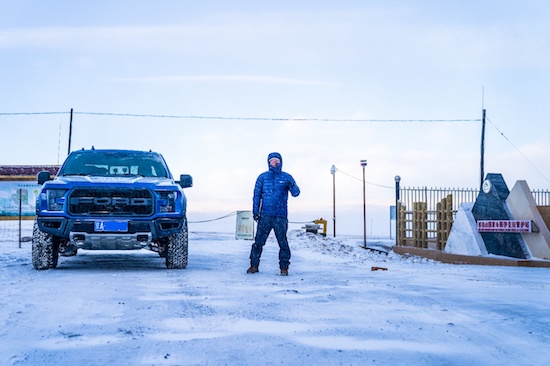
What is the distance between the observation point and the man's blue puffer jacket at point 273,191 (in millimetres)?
8938

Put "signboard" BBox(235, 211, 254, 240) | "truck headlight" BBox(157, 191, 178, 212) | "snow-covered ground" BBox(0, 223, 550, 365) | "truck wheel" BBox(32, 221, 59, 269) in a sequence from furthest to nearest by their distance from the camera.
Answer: "signboard" BBox(235, 211, 254, 240)
"truck wheel" BBox(32, 221, 59, 269)
"truck headlight" BBox(157, 191, 178, 212)
"snow-covered ground" BBox(0, 223, 550, 365)

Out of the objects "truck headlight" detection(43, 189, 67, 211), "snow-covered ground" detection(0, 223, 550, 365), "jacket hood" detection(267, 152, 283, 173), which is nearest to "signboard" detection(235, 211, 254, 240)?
"jacket hood" detection(267, 152, 283, 173)

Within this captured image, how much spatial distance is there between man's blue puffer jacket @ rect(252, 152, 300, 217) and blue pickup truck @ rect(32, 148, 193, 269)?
125cm

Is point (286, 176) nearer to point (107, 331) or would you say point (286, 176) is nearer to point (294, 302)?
point (294, 302)

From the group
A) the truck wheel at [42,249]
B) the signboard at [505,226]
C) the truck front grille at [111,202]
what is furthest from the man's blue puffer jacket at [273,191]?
the signboard at [505,226]

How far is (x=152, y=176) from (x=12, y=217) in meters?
35.2

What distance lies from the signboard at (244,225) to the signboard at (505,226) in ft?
35.3

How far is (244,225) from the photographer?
24.8 metres

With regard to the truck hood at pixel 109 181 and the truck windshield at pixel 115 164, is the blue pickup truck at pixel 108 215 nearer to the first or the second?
the truck hood at pixel 109 181

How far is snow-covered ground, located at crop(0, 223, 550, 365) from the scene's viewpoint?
11.7 ft

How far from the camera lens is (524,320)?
484 centimetres

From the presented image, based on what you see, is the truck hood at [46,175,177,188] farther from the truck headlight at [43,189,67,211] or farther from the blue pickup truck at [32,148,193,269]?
the truck headlight at [43,189,67,211]

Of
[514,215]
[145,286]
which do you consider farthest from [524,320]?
[514,215]

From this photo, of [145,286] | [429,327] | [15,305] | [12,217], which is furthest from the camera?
[12,217]
